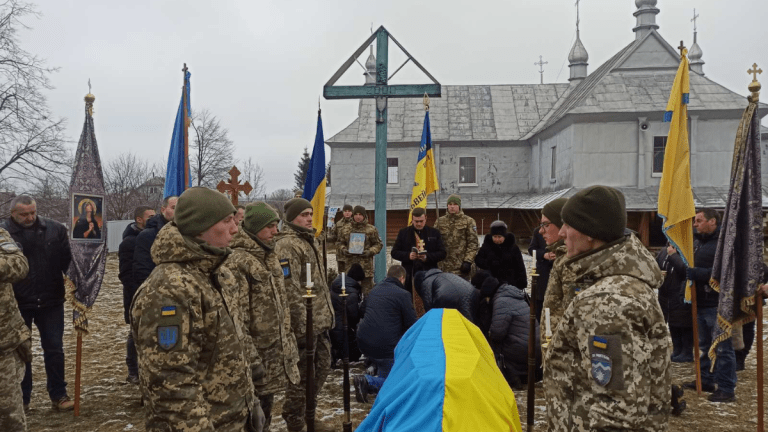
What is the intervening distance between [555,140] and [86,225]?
72.7 ft

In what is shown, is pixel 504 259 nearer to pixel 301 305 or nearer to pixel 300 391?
pixel 301 305

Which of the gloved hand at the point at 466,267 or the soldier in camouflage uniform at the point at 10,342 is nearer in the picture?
the soldier in camouflage uniform at the point at 10,342

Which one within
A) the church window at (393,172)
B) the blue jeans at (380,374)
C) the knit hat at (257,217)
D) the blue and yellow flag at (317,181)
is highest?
the church window at (393,172)

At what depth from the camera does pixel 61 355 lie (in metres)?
5.72

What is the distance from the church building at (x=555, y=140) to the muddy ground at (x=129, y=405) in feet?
43.6

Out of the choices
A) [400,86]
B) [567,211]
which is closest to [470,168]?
[400,86]

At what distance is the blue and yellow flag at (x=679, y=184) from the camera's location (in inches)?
242

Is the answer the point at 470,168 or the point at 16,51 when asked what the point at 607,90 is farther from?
the point at 16,51

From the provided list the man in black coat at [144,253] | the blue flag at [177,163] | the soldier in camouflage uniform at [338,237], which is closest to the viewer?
the man in black coat at [144,253]

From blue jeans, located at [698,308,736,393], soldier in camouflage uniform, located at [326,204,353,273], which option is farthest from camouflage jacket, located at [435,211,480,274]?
blue jeans, located at [698,308,736,393]

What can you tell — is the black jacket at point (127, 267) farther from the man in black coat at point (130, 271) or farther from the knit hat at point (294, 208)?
the knit hat at point (294, 208)

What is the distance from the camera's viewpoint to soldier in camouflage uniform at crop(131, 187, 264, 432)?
8.28ft

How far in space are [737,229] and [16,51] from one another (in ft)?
69.1

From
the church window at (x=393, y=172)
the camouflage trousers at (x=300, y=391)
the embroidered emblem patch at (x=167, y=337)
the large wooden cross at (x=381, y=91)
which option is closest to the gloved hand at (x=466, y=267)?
the large wooden cross at (x=381, y=91)
